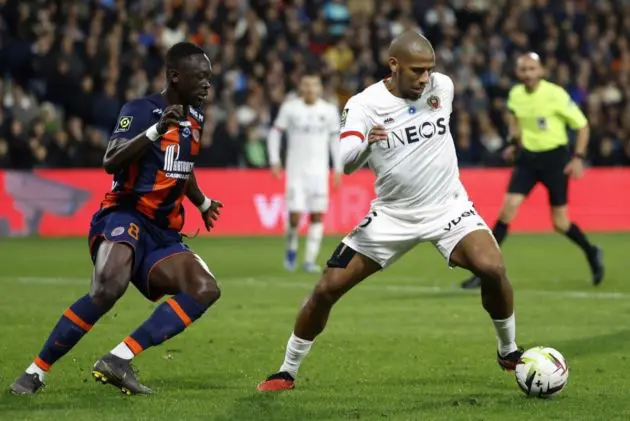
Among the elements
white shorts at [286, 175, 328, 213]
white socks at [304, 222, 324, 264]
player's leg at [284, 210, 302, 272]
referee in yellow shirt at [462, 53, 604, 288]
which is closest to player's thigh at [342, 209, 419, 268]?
referee in yellow shirt at [462, 53, 604, 288]

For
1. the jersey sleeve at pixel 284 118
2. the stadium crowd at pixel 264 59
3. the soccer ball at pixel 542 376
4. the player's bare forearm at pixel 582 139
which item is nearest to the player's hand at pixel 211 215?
the soccer ball at pixel 542 376

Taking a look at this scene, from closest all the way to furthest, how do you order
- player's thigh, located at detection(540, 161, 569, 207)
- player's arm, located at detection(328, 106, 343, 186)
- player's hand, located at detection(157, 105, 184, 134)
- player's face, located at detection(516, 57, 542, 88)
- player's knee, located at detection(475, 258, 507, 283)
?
player's hand, located at detection(157, 105, 184, 134) → player's knee, located at detection(475, 258, 507, 283) → player's face, located at detection(516, 57, 542, 88) → player's thigh, located at detection(540, 161, 569, 207) → player's arm, located at detection(328, 106, 343, 186)

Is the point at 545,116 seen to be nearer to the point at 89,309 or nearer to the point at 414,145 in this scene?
the point at 414,145

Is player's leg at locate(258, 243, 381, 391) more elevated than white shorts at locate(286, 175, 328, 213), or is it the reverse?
player's leg at locate(258, 243, 381, 391)

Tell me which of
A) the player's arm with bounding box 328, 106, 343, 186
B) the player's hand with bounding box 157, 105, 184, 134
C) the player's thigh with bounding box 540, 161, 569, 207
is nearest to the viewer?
the player's hand with bounding box 157, 105, 184, 134

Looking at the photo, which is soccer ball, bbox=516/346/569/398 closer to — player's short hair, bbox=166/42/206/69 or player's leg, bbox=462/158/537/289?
player's short hair, bbox=166/42/206/69

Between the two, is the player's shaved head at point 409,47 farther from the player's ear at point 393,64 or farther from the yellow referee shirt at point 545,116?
the yellow referee shirt at point 545,116

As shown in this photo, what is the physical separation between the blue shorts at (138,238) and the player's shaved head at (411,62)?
1.73 meters

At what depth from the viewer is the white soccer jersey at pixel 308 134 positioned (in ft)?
59.8

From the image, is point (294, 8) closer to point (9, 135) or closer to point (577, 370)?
point (9, 135)

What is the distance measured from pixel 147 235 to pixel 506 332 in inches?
94.1

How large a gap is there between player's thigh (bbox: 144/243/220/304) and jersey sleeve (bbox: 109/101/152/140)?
774 mm

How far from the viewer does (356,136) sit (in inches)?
320

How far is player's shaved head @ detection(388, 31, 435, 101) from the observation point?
819 cm
